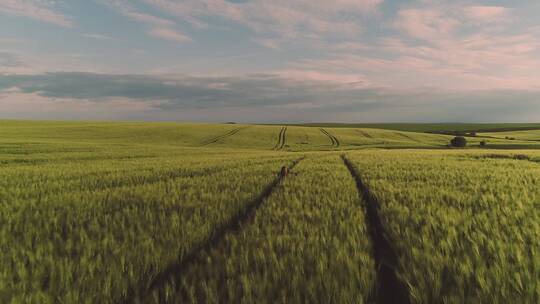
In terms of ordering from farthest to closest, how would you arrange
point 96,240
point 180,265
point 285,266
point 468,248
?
point 96,240
point 468,248
point 180,265
point 285,266

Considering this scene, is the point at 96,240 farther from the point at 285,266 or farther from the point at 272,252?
the point at 285,266

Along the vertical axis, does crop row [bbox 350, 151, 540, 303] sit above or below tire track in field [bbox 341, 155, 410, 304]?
above

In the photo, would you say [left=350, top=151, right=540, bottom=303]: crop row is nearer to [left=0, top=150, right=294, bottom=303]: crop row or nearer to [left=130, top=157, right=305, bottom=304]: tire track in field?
[left=130, top=157, right=305, bottom=304]: tire track in field

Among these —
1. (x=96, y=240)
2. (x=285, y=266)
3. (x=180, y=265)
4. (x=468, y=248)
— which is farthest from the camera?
(x=96, y=240)

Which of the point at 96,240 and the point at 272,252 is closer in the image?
the point at 272,252

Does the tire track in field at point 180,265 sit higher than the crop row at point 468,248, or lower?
lower

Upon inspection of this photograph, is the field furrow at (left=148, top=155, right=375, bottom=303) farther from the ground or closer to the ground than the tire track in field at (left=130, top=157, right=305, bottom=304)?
farther from the ground

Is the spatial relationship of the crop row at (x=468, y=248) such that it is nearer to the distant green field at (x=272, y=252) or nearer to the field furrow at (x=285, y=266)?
the distant green field at (x=272, y=252)

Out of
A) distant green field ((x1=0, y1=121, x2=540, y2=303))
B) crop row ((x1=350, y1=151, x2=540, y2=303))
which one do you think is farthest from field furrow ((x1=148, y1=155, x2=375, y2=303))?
crop row ((x1=350, y1=151, x2=540, y2=303))

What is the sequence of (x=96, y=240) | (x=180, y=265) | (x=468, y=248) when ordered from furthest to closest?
(x=96, y=240) → (x=468, y=248) → (x=180, y=265)

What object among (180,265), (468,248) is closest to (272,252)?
(180,265)

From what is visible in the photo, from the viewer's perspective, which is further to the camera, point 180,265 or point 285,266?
point 180,265

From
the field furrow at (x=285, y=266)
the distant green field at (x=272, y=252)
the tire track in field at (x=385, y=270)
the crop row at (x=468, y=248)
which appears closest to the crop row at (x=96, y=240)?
the distant green field at (x=272, y=252)

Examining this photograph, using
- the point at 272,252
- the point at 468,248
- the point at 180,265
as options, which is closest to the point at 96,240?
the point at 180,265
